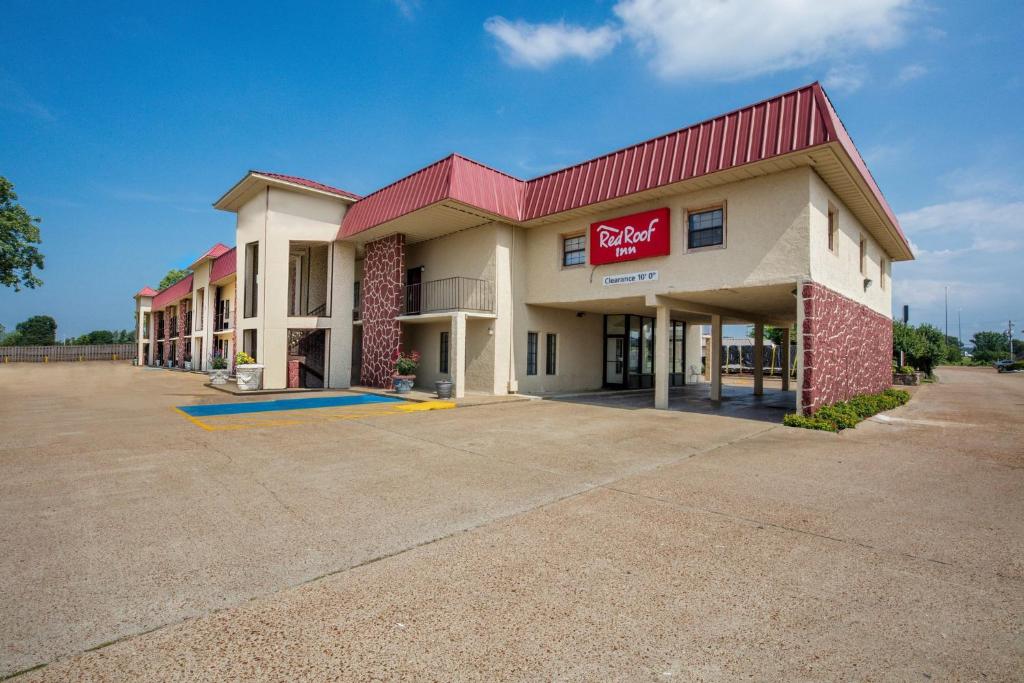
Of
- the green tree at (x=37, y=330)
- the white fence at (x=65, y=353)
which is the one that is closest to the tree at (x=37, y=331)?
the green tree at (x=37, y=330)

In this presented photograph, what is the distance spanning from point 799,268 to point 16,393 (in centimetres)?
2439

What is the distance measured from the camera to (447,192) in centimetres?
1379

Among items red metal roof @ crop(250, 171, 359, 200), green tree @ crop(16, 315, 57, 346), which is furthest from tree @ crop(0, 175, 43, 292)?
green tree @ crop(16, 315, 57, 346)

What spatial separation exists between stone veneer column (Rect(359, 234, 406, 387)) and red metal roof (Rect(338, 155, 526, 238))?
1.33 m

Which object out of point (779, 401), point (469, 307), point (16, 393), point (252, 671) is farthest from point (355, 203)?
point (252, 671)

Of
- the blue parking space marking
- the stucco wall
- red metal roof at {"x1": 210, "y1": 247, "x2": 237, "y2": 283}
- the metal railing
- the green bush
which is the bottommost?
the blue parking space marking

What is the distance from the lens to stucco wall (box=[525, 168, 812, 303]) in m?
10.9

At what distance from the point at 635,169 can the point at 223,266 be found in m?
22.9

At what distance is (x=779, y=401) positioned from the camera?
16.4 m

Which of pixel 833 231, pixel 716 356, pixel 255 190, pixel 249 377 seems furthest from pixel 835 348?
pixel 255 190

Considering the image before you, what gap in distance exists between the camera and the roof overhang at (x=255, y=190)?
16.9 metres

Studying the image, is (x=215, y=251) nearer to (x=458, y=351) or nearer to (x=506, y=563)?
(x=458, y=351)

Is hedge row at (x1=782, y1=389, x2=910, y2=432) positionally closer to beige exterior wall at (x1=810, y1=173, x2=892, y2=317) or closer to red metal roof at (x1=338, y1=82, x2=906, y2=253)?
beige exterior wall at (x1=810, y1=173, x2=892, y2=317)

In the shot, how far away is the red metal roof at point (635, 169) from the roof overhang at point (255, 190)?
109 cm
